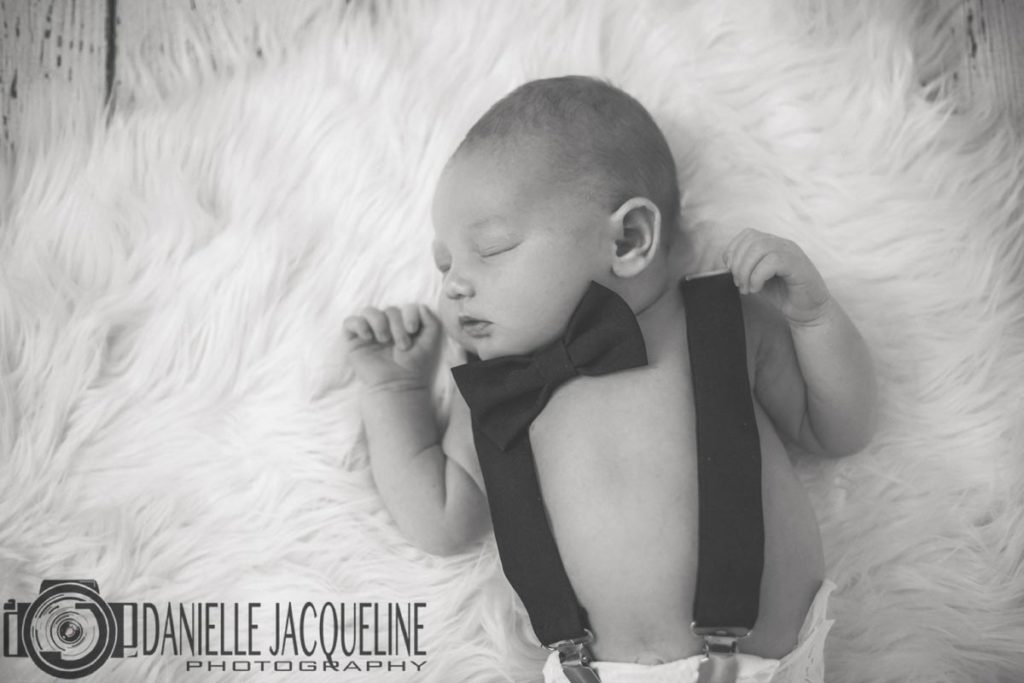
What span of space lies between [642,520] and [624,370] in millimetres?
206

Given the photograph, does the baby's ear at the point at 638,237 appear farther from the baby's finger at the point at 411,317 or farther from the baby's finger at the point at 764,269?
the baby's finger at the point at 411,317

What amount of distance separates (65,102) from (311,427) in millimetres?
671

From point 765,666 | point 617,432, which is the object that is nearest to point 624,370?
point 617,432

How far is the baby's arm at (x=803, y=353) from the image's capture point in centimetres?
120

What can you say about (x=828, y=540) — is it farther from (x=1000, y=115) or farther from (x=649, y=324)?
(x=1000, y=115)

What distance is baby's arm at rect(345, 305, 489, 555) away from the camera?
1.31m

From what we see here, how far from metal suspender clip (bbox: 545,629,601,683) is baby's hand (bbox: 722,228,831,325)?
0.53 meters

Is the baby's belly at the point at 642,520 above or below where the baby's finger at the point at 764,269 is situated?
below

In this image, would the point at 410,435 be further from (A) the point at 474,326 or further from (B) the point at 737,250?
(B) the point at 737,250

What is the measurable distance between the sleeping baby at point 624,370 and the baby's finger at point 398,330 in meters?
0.10

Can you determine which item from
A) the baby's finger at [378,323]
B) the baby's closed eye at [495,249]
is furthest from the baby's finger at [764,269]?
the baby's finger at [378,323]

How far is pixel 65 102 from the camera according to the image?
1428 millimetres

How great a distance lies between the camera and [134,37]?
1.45 m

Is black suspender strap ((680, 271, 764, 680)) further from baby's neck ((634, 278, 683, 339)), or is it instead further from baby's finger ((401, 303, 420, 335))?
baby's finger ((401, 303, 420, 335))
